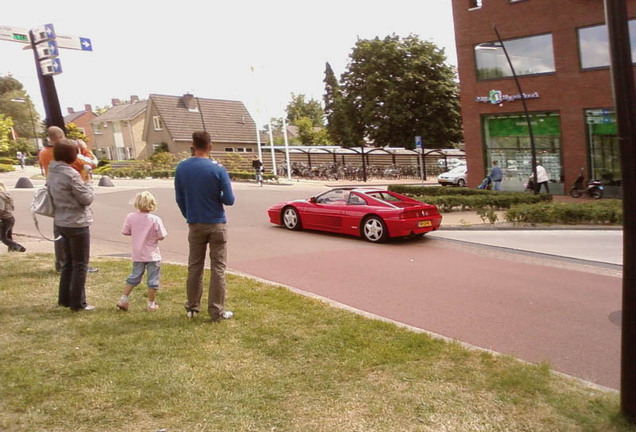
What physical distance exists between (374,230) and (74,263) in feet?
24.2

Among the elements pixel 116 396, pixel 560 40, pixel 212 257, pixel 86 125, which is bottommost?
pixel 116 396

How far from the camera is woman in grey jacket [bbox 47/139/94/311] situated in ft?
18.3

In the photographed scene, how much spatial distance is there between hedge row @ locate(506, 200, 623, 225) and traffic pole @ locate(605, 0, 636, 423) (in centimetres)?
1047

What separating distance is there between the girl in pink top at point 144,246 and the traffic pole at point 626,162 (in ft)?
14.4

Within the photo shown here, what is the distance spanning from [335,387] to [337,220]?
8.82 m

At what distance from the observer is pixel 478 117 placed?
26125 millimetres

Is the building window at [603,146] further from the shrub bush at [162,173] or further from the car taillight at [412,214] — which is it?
the shrub bush at [162,173]

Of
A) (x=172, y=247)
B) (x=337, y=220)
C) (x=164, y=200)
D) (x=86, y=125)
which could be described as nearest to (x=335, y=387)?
(x=172, y=247)

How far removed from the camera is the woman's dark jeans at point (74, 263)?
5637 mm

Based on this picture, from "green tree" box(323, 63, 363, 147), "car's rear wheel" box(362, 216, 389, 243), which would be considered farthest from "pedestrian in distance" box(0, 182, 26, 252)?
"green tree" box(323, 63, 363, 147)

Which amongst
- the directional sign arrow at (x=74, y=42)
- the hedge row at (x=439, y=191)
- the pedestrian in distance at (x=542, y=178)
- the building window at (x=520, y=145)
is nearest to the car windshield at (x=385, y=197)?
the hedge row at (x=439, y=191)

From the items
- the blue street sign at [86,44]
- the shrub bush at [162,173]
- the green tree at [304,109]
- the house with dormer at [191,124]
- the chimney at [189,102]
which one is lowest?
the shrub bush at [162,173]

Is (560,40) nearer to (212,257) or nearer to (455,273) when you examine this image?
(455,273)

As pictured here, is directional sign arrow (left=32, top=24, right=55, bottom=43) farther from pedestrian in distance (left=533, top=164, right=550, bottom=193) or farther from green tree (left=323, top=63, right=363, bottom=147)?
green tree (left=323, top=63, right=363, bottom=147)
